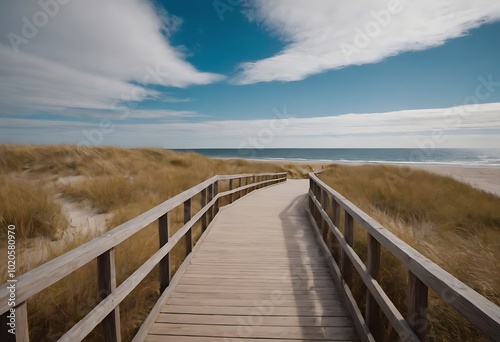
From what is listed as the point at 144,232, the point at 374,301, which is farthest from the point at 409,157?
the point at 374,301

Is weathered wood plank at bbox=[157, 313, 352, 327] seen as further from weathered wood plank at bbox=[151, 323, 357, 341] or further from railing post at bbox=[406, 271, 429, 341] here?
railing post at bbox=[406, 271, 429, 341]

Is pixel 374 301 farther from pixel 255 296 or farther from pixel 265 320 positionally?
pixel 255 296

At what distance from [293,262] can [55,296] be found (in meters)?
3.14

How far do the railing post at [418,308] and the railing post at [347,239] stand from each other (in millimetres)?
1512

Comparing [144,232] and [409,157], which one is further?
[409,157]

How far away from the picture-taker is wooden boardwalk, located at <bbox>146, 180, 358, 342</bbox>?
8.93 feet

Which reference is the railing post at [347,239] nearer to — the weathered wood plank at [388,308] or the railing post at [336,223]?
the weathered wood plank at [388,308]

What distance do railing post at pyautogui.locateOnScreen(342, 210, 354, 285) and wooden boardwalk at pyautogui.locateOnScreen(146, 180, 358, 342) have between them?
0.24 m

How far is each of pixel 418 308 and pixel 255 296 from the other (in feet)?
6.67

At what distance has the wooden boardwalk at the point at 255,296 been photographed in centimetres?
272

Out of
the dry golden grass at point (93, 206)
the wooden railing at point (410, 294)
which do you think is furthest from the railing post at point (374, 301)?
the dry golden grass at point (93, 206)

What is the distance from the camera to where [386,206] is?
830 cm

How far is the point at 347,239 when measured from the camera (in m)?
3.37

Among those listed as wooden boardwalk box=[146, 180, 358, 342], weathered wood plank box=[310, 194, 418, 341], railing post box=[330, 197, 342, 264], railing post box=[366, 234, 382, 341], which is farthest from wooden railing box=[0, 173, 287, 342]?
railing post box=[330, 197, 342, 264]
